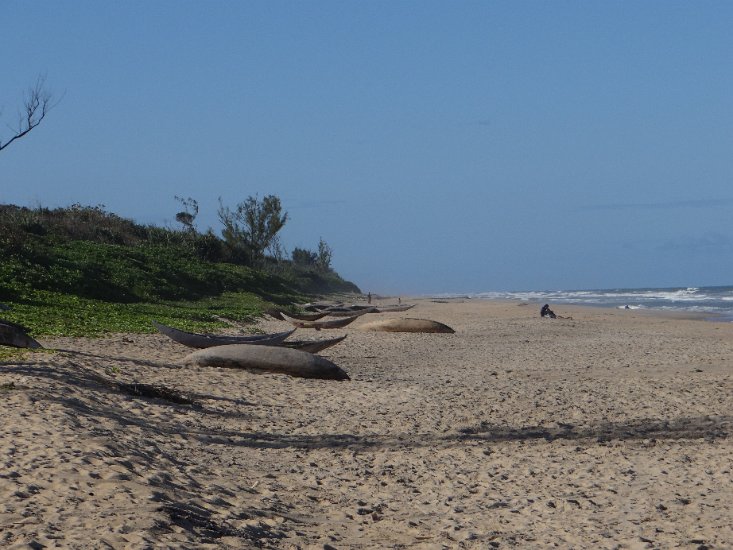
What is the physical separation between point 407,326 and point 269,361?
1294 cm

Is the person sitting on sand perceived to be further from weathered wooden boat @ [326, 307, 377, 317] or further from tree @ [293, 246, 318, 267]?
tree @ [293, 246, 318, 267]

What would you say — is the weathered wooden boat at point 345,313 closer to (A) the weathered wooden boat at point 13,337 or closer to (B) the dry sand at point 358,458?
(B) the dry sand at point 358,458

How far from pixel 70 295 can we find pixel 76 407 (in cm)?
1776

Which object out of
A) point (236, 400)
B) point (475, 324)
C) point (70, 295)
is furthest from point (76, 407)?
point (475, 324)

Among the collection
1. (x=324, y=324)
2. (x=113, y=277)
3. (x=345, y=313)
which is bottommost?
(x=324, y=324)

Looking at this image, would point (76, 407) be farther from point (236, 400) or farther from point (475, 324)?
point (475, 324)

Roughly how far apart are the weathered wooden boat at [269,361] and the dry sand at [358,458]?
33 cm

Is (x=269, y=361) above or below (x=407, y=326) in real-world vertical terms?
below

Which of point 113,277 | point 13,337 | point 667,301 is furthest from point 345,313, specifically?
point 667,301

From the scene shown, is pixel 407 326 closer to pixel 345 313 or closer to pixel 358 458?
pixel 345 313

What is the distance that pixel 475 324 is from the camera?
3372 cm

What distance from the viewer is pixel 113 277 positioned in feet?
102

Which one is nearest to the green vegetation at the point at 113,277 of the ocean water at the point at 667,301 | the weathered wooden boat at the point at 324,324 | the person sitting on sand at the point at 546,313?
the weathered wooden boat at the point at 324,324

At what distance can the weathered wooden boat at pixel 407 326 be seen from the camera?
2736 cm
